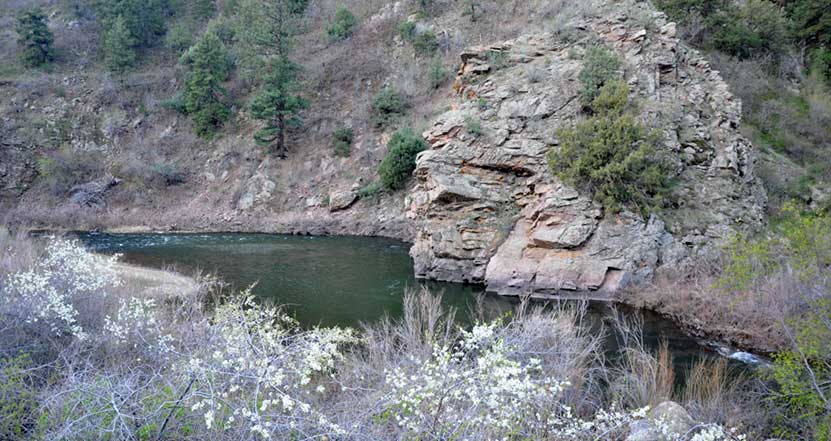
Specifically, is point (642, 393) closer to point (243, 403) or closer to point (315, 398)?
point (315, 398)

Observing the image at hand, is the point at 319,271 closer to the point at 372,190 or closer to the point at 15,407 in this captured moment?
the point at 372,190

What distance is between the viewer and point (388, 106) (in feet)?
133

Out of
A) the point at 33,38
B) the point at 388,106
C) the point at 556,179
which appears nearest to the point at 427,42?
the point at 388,106

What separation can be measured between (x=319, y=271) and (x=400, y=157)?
13582 millimetres

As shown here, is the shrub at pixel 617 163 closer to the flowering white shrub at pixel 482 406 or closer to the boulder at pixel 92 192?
the flowering white shrub at pixel 482 406

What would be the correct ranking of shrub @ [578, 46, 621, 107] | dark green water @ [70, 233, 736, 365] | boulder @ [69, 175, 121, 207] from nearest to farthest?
dark green water @ [70, 233, 736, 365], shrub @ [578, 46, 621, 107], boulder @ [69, 175, 121, 207]

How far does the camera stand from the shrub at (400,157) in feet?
112

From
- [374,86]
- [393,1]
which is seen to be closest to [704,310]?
[374,86]

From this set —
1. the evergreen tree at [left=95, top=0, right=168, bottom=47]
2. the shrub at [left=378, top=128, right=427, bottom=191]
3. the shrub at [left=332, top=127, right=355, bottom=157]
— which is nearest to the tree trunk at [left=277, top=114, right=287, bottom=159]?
the shrub at [left=332, top=127, right=355, bottom=157]

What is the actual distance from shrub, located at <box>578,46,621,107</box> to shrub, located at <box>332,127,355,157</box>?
819 inches

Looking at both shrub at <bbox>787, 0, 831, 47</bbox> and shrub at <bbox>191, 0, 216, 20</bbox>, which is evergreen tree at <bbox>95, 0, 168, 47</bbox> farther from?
shrub at <bbox>787, 0, 831, 47</bbox>

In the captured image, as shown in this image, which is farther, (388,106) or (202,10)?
(202,10)

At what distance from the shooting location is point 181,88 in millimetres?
48531

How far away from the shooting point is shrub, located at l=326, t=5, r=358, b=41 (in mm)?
48312
